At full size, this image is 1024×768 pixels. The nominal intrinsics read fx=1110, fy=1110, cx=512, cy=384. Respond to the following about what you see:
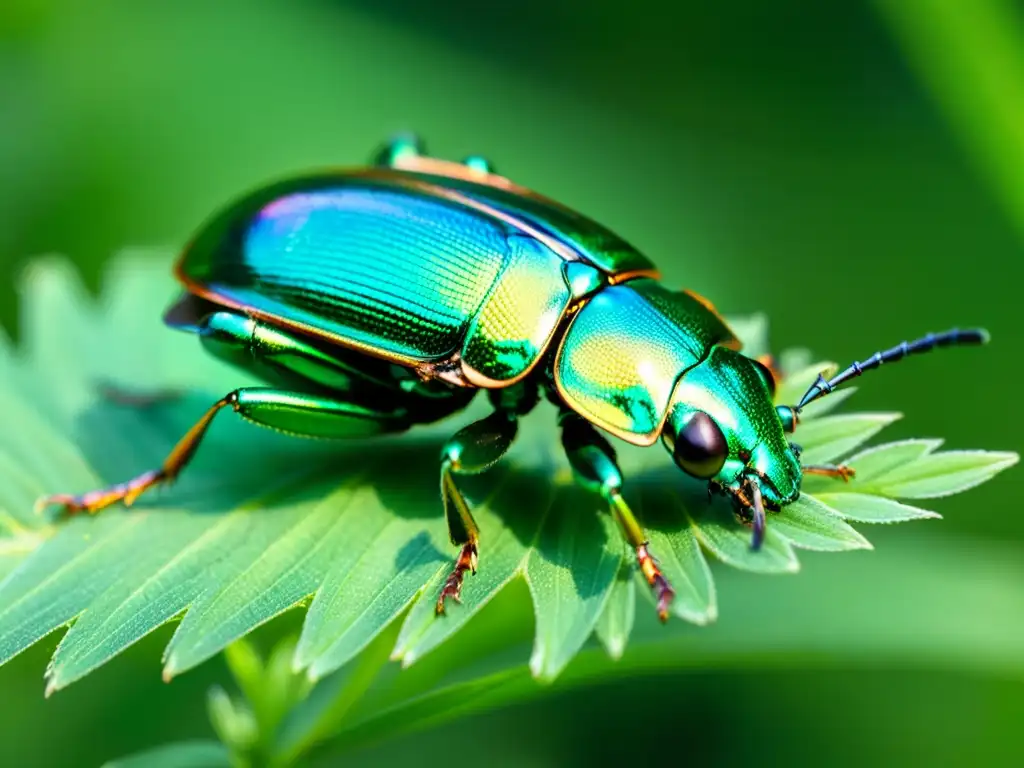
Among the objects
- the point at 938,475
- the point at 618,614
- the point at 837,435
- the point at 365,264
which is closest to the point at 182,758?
the point at 618,614

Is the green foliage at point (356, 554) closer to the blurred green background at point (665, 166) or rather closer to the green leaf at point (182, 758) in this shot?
the green leaf at point (182, 758)

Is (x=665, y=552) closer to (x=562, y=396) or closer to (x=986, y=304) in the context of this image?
(x=562, y=396)

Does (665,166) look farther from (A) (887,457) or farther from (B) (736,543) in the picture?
(B) (736,543)

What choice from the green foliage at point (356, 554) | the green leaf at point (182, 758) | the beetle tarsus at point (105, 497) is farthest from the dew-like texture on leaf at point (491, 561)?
the beetle tarsus at point (105, 497)

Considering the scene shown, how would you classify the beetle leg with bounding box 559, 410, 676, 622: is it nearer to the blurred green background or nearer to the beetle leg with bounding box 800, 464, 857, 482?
the beetle leg with bounding box 800, 464, 857, 482

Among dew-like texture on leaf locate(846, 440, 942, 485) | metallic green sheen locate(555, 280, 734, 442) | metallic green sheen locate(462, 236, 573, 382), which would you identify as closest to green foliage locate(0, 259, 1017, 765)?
dew-like texture on leaf locate(846, 440, 942, 485)
